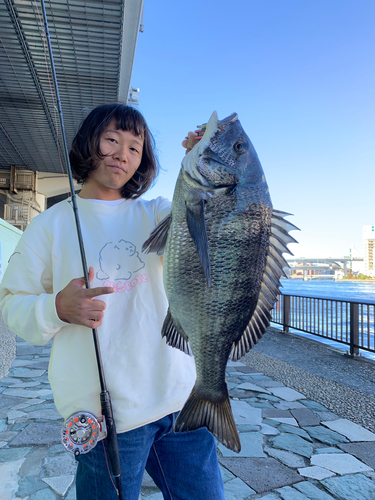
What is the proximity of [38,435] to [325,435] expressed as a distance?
3.13m

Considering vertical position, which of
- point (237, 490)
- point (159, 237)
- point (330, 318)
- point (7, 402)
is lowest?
point (7, 402)

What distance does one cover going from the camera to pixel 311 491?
9.27ft

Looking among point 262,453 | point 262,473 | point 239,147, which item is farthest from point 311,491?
point 239,147

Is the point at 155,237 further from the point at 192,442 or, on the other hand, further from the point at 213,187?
the point at 192,442

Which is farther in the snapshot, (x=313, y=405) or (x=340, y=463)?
(x=313, y=405)

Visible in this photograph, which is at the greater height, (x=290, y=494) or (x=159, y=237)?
(x=159, y=237)

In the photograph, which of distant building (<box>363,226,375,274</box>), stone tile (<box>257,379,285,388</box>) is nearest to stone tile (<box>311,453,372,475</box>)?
stone tile (<box>257,379,285,388</box>)

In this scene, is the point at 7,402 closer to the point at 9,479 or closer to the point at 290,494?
the point at 9,479

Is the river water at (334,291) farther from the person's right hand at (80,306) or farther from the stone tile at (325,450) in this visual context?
the stone tile at (325,450)

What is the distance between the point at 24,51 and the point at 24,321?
8.37 metres

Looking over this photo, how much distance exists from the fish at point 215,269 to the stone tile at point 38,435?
3098 millimetres

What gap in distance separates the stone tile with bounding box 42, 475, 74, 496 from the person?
1.88m

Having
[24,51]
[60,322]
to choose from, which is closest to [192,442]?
[60,322]

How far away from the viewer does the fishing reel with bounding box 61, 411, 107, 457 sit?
49.8 inches
